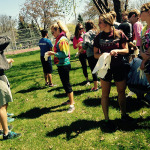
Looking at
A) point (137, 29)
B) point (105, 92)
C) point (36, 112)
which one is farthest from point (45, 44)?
point (105, 92)

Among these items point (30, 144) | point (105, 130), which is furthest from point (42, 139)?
point (105, 130)

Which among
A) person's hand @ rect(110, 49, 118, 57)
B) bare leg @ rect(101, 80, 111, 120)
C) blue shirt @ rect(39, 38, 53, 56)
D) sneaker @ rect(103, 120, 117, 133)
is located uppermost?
blue shirt @ rect(39, 38, 53, 56)

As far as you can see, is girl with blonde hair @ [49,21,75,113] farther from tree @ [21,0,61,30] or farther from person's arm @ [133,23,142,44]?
tree @ [21,0,61,30]

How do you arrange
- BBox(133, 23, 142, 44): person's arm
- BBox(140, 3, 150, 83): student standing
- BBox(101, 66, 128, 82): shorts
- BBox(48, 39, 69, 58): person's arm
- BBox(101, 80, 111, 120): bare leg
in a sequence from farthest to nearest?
BBox(133, 23, 142, 44): person's arm < BBox(48, 39, 69, 58): person's arm < BBox(101, 80, 111, 120): bare leg < BBox(101, 66, 128, 82): shorts < BBox(140, 3, 150, 83): student standing

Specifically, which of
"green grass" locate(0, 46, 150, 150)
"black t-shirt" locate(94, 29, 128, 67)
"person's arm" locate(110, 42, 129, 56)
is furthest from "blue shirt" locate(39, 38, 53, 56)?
"person's arm" locate(110, 42, 129, 56)

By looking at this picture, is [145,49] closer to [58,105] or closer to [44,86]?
[58,105]

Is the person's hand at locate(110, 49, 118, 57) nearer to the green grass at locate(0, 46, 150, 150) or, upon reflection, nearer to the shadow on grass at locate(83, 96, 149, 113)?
the green grass at locate(0, 46, 150, 150)

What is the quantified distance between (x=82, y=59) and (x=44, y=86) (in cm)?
221

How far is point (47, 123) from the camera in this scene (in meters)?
3.89

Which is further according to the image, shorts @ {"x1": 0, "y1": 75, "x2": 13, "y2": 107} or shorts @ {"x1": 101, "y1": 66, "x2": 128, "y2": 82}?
shorts @ {"x1": 0, "y1": 75, "x2": 13, "y2": 107}

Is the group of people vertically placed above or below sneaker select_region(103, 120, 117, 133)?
above

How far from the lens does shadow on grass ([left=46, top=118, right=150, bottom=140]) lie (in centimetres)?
317

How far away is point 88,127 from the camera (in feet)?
11.2

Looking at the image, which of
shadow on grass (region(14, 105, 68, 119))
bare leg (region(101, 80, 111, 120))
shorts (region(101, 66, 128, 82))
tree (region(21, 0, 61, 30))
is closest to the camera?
shorts (region(101, 66, 128, 82))
